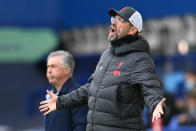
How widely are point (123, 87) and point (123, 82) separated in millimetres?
39

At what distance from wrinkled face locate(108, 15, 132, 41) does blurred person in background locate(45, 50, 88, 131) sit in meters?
1.00

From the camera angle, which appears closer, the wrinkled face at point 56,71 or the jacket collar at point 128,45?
the jacket collar at point 128,45

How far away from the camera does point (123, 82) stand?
4.05m

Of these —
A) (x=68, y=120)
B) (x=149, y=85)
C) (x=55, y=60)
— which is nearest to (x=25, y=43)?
(x=55, y=60)

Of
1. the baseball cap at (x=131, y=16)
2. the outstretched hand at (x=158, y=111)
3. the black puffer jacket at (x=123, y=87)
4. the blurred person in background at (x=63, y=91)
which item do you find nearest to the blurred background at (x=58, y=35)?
the blurred person in background at (x=63, y=91)

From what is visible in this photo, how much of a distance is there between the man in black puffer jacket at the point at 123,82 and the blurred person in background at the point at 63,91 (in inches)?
27.8

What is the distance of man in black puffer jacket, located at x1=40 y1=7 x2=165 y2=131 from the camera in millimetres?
4027

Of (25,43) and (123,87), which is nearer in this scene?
(123,87)

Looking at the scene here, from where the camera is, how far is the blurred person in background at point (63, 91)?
4926 millimetres

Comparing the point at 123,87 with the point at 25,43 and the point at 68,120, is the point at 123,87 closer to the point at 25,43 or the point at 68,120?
the point at 68,120

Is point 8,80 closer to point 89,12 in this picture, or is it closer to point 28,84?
point 28,84

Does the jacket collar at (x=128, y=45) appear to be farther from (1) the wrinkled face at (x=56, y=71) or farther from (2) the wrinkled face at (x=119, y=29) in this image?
(1) the wrinkled face at (x=56, y=71)

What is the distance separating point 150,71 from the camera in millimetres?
4020

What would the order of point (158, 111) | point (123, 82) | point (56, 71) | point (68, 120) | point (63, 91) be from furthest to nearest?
point (56, 71), point (63, 91), point (68, 120), point (123, 82), point (158, 111)
